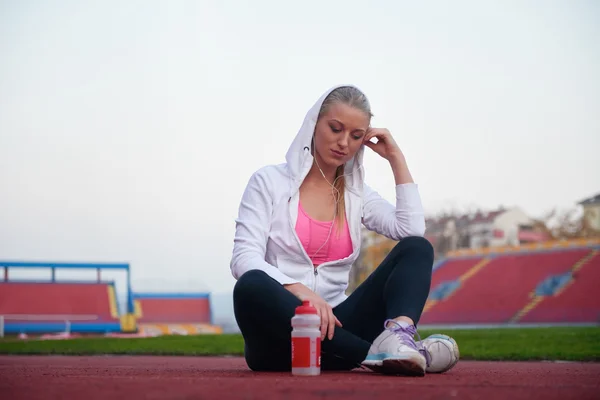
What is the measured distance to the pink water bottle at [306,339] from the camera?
345 cm

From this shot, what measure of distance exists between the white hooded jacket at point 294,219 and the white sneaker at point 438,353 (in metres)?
0.59

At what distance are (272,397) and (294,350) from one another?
102 centimetres

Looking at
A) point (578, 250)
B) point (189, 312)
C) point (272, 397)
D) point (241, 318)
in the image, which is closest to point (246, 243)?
point (241, 318)

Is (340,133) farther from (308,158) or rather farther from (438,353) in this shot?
(438,353)

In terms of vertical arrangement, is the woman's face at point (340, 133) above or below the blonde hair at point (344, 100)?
below

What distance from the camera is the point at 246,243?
3945 millimetres

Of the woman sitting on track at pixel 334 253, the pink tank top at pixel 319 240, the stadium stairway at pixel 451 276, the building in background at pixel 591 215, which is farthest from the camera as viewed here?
the building in background at pixel 591 215

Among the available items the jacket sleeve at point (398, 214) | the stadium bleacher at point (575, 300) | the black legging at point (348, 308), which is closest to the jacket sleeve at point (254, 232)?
the black legging at point (348, 308)

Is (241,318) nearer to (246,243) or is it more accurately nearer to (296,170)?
(246,243)

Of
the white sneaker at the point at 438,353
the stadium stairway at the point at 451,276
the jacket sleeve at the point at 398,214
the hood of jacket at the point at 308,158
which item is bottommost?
the stadium stairway at the point at 451,276

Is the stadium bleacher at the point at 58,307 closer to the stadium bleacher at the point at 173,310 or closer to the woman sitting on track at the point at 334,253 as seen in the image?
the stadium bleacher at the point at 173,310

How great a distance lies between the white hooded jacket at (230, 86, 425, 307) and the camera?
13.2 feet

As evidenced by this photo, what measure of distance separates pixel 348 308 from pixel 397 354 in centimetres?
69

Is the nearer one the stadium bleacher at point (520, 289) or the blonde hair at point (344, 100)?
the blonde hair at point (344, 100)
